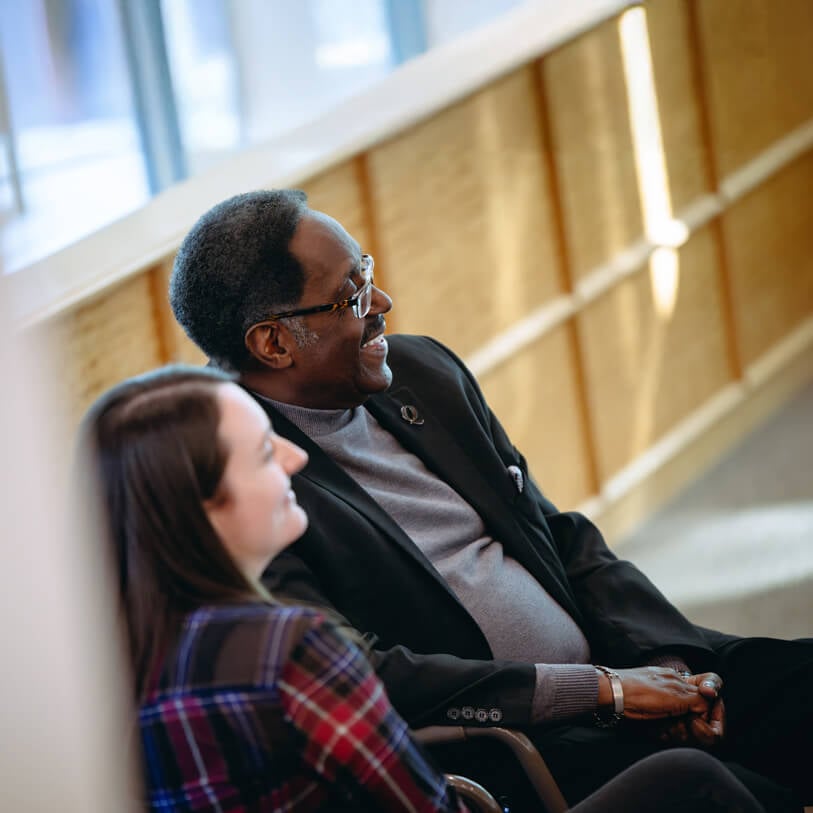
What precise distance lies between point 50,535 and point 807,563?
339cm

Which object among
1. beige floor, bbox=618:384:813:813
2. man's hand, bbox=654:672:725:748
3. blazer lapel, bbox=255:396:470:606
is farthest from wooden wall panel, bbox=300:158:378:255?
man's hand, bbox=654:672:725:748

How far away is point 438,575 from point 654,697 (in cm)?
38

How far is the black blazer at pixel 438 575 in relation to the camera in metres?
1.81

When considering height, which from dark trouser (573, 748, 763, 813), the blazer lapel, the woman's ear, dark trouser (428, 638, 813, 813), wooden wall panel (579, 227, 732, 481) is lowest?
wooden wall panel (579, 227, 732, 481)

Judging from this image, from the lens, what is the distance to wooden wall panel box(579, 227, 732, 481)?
165 inches

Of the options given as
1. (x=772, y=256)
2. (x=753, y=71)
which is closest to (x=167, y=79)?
(x=753, y=71)

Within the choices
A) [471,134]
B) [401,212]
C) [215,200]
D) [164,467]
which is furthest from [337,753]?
[471,134]

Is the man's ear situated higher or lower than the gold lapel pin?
higher

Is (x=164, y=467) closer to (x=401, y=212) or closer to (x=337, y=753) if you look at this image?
(x=337, y=753)

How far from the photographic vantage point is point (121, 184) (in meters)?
4.89

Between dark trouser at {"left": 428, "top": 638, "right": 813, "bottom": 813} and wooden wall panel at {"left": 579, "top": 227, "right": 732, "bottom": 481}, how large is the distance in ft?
7.31

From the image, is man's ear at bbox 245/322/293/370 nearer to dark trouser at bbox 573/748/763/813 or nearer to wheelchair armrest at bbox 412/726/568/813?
wheelchair armrest at bbox 412/726/568/813

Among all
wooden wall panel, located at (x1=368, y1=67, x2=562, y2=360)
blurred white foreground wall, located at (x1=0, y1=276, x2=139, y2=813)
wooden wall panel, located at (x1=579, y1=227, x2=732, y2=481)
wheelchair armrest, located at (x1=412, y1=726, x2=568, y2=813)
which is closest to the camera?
blurred white foreground wall, located at (x1=0, y1=276, x2=139, y2=813)

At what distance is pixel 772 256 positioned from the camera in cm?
515
